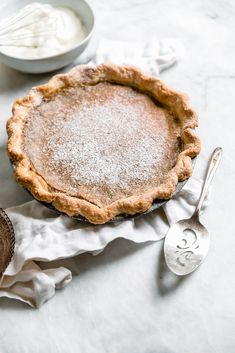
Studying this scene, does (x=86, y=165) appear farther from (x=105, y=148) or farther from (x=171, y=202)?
(x=171, y=202)

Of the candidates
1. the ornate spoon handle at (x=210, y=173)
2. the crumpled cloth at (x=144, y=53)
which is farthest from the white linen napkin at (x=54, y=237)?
the crumpled cloth at (x=144, y=53)

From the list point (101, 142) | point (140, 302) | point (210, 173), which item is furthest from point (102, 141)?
point (140, 302)

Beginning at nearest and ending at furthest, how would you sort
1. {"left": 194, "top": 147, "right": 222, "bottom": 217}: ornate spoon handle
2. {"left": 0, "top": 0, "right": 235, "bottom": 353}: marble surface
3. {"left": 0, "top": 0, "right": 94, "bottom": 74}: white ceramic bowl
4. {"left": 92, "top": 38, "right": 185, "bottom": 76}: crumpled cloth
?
{"left": 0, "top": 0, "right": 235, "bottom": 353}: marble surface
{"left": 194, "top": 147, "right": 222, "bottom": 217}: ornate spoon handle
{"left": 0, "top": 0, "right": 94, "bottom": 74}: white ceramic bowl
{"left": 92, "top": 38, "right": 185, "bottom": 76}: crumpled cloth

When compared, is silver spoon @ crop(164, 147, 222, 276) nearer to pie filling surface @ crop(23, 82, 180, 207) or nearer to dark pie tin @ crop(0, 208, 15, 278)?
pie filling surface @ crop(23, 82, 180, 207)

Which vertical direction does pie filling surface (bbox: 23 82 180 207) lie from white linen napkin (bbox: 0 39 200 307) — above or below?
above

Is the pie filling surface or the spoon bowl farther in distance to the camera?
the pie filling surface

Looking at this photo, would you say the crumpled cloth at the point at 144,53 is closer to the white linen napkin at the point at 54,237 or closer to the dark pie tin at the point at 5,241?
the white linen napkin at the point at 54,237

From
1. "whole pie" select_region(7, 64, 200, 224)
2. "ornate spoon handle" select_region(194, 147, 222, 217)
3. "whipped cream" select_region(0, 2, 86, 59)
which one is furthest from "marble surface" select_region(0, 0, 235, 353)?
"whipped cream" select_region(0, 2, 86, 59)
